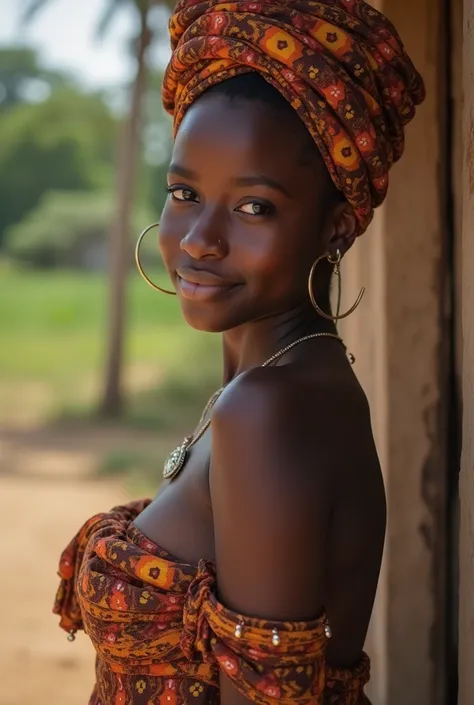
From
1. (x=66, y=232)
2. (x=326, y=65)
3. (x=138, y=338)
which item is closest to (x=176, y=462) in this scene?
(x=326, y=65)

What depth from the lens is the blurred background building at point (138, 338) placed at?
2256 millimetres

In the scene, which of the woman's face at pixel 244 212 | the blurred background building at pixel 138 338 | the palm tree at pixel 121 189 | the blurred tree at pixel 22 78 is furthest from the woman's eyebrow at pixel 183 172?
the blurred tree at pixel 22 78

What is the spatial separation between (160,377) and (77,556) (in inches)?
490

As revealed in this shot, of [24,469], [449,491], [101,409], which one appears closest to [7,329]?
[101,409]

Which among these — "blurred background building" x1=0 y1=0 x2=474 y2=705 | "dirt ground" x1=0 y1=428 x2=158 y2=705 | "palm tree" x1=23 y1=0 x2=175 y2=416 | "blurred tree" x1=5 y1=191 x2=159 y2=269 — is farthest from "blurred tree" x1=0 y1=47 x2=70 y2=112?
"dirt ground" x1=0 y1=428 x2=158 y2=705

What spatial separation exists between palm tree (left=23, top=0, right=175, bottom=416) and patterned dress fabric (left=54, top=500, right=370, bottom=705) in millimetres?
9688

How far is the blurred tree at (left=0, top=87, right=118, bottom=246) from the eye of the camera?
18250 millimetres

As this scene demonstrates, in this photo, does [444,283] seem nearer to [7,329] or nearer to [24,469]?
[24,469]

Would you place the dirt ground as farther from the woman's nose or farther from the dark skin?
the woman's nose

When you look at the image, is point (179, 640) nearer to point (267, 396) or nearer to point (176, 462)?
point (176, 462)

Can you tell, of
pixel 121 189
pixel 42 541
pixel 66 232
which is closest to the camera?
pixel 42 541

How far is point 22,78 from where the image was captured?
20453 millimetres

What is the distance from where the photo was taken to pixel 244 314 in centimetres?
153

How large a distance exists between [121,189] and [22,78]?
10.6 meters
